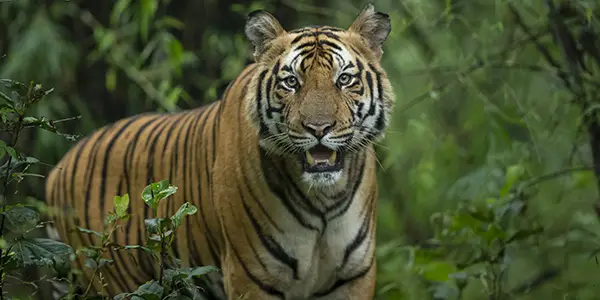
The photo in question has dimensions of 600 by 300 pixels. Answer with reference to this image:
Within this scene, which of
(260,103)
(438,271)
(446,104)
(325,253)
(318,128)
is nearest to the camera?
(318,128)

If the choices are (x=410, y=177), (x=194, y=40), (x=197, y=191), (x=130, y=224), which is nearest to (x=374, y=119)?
(x=197, y=191)

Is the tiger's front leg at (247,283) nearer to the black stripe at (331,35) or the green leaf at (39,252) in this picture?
the black stripe at (331,35)

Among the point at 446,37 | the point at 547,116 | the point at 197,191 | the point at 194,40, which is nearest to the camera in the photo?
the point at 197,191

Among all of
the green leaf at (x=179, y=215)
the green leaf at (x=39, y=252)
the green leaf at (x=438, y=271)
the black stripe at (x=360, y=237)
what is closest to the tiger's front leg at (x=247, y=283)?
the black stripe at (x=360, y=237)

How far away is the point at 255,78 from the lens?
3559mm

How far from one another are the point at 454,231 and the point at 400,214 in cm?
247

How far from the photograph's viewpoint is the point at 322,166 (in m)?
3.32

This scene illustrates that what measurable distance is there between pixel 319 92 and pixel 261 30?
0.37m

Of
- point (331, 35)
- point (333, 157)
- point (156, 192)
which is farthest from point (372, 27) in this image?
point (156, 192)

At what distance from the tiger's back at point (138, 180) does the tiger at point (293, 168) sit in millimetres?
11

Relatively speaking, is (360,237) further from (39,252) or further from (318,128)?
(39,252)

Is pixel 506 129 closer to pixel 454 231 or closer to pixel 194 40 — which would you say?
pixel 454 231

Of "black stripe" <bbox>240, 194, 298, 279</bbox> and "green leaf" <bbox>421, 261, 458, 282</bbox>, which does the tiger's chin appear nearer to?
"black stripe" <bbox>240, 194, 298, 279</bbox>

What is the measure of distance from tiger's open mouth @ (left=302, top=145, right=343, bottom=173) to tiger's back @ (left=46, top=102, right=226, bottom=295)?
2.06 feet
